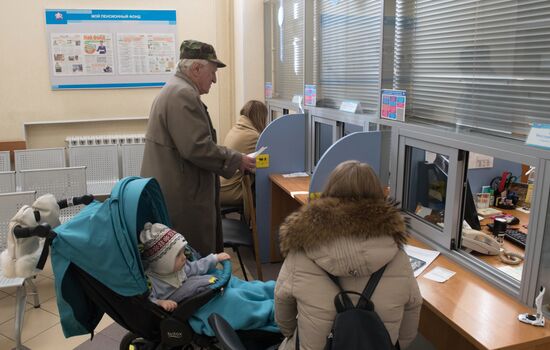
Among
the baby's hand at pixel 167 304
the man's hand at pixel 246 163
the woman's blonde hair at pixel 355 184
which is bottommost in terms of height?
the baby's hand at pixel 167 304

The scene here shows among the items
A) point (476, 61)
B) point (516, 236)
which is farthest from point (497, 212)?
point (476, 61)

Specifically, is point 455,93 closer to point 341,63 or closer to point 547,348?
point 547,348

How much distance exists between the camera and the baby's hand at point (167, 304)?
1.77m

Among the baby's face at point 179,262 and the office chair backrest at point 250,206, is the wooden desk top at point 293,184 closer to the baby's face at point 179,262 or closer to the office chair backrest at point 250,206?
the office chair backrest at point 250,206

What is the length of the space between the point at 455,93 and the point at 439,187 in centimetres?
47

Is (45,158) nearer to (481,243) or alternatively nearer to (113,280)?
(113,280)

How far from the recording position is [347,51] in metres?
2.88

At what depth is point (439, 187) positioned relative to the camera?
7.04ft

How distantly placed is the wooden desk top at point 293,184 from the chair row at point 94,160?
1816 mm

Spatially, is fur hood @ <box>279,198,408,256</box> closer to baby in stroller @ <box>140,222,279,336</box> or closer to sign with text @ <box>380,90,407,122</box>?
baby in stroller @ <box>140,222,279,336</box>

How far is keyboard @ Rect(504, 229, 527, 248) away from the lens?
6.75 ft

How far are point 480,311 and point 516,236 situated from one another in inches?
31.2

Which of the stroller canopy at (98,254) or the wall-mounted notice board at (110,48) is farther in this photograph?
the wall-mounted notice board at (110,48)

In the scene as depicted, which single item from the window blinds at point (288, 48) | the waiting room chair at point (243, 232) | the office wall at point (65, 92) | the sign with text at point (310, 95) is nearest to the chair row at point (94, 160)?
the office wall at point (65, 92)
